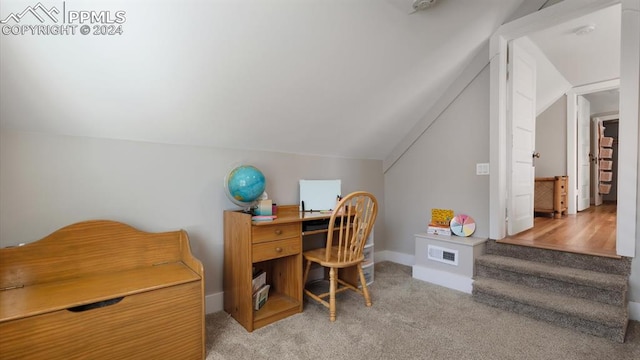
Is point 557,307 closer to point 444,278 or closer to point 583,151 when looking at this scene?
point 444,278

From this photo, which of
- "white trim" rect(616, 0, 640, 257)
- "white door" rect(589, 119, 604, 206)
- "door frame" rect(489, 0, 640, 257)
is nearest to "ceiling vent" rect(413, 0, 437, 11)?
"door frame" rect(489, 0, 640, 257)

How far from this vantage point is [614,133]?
22.0 feet

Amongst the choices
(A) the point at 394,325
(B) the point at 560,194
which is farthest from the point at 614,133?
Result: (A) the point at 394,325

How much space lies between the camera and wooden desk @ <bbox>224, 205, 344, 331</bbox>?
189 centimetres

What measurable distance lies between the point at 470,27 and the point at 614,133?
23.3ft

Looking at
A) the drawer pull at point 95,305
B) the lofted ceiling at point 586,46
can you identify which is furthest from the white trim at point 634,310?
the drawer pull at point 95,305

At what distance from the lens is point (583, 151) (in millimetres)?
4965

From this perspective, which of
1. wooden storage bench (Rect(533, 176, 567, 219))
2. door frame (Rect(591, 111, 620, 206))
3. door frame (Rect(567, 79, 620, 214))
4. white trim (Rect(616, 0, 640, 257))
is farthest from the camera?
door frame (Rect(591, 111, 620, 206))

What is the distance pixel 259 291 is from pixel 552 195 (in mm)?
4791

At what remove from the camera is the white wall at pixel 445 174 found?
2789 mm

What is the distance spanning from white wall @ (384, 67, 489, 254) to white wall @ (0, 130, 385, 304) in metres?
1.56

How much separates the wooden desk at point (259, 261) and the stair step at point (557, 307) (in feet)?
4.87

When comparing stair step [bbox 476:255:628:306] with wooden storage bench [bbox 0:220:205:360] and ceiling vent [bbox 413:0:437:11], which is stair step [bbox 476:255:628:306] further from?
wooden storage bench [bbox 0:220:205:360]

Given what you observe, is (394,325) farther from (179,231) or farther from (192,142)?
(192,142)
